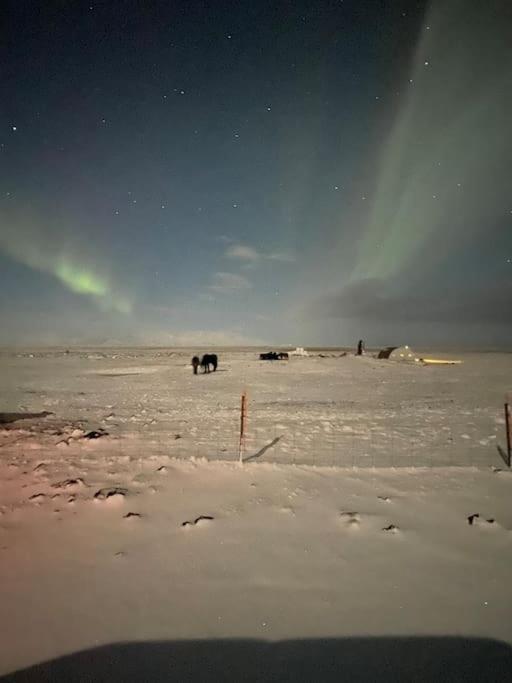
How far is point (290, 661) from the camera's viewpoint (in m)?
3.56

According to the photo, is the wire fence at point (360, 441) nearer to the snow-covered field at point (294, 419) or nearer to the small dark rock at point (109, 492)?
the snow-covered field at point (294, 419)

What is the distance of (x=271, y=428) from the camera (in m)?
12.7

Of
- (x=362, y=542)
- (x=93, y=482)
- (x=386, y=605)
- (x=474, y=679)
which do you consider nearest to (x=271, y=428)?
(x=93, y=482)

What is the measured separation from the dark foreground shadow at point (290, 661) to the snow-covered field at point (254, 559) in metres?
0.01

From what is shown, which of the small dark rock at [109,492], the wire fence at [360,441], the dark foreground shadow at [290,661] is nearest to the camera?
the dark foreground shadow at [290,661]

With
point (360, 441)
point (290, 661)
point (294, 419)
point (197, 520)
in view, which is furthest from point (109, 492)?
point (294, 419)

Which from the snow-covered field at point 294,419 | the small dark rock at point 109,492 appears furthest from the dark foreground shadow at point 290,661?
the snow-covered field at point 294,419

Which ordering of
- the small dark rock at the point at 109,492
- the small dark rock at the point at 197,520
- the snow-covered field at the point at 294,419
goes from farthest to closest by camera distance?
the snow-covered field at the point at 294,419
the small dark rock at the point at 109,492
the small dark rock at the point at 197,520

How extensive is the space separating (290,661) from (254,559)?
1.55 meters

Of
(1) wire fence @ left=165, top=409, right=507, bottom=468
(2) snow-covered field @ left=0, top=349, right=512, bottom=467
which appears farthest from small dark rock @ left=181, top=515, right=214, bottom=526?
(2) snow-covered field @ left=0, top=349, right=512, bottom=467

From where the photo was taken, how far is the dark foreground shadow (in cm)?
340

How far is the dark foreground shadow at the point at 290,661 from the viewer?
11.2 ft

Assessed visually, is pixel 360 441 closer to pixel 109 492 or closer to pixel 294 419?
pixel 294 419

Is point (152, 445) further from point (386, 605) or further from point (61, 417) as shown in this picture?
point (386, 605)
